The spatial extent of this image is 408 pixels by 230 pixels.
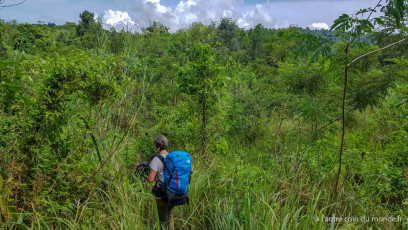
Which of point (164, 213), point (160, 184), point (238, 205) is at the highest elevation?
point (160, 184)

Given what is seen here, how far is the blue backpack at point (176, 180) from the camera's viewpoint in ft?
10.1

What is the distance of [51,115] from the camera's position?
250cm

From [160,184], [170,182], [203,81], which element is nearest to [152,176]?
[160,184]

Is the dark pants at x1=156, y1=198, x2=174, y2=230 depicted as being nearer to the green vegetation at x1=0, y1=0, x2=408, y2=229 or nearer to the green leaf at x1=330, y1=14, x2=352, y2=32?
the green vegetation at x1=0, y1=0, x2=408, y2=229

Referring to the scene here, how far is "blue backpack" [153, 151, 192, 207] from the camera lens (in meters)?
3.07

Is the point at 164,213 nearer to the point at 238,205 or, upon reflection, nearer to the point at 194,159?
the point at 238,205

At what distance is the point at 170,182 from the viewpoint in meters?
Result: 3.09

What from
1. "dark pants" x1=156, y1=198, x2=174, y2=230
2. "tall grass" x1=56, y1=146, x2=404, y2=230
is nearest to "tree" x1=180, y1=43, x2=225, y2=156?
"tall grass" x1=56, y1=146, x2=404, y2=230

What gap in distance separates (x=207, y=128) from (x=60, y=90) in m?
2.86

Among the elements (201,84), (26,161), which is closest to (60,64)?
(26,161)

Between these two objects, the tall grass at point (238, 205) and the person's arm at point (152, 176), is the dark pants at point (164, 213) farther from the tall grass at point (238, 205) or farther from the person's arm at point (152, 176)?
the person's arm at point (152, 176)

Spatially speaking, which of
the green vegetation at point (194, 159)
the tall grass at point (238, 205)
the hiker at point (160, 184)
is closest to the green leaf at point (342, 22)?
the green vegetation at point (194, 159)

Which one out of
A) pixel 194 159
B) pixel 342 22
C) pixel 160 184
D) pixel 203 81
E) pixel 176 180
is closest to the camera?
pixel 342 22

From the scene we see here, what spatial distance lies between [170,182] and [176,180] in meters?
0.08
